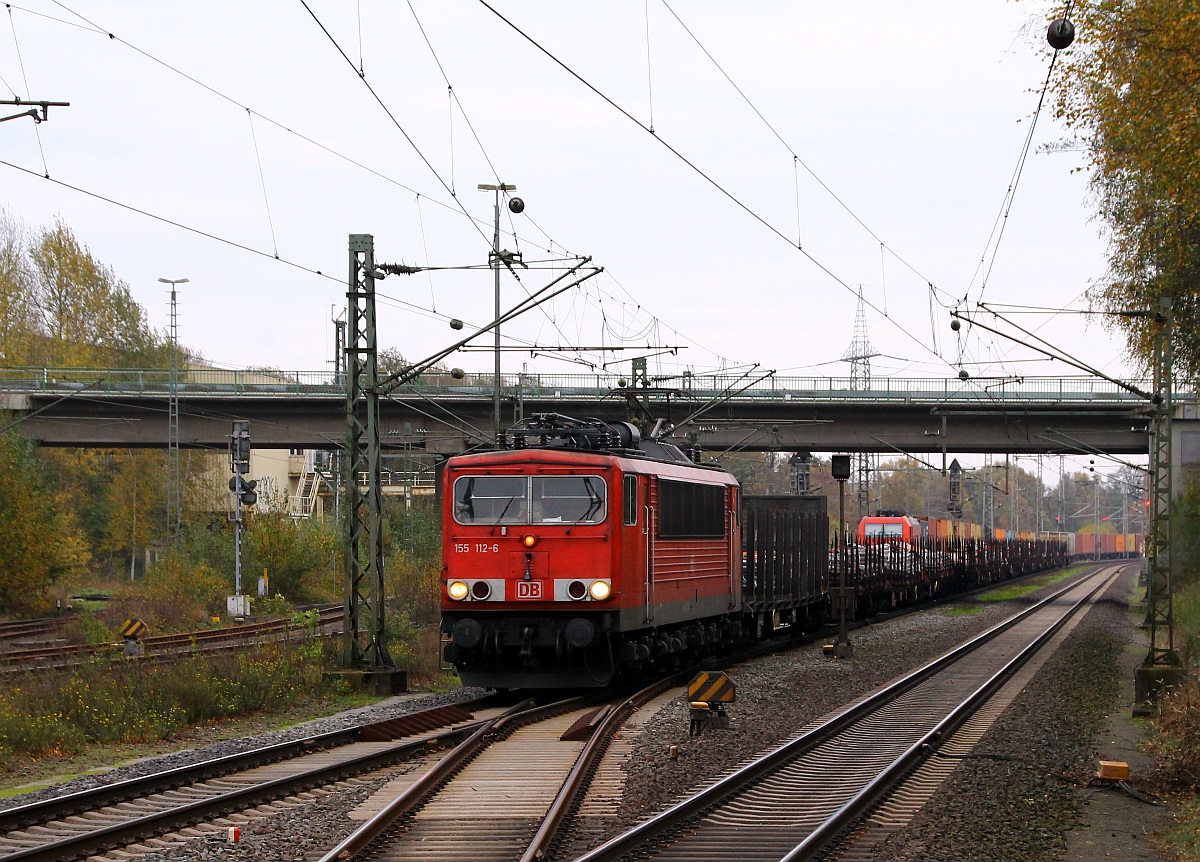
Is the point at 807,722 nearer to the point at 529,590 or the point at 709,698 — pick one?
the point at 709,698

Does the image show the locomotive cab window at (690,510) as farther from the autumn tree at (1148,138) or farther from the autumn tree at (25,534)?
the autumn tree at (25,534)

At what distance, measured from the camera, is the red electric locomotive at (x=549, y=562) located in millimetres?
17547

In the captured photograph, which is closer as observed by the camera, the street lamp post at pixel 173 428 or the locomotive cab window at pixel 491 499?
the locomotive cab window at pixel 491 499

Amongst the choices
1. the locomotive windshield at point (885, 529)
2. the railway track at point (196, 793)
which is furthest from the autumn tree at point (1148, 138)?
the locomotive windshield at point (885, 529)

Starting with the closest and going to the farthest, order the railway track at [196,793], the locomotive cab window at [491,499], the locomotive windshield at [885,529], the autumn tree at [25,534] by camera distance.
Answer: the railway track at [196,793] → the locomotive cab window at [491,499] → the autumn tree at [25,534] → the locomotive windshield at [885,529]

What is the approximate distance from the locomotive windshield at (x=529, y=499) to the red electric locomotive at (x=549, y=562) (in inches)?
0.5

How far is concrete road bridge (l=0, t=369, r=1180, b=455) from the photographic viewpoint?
152 feet

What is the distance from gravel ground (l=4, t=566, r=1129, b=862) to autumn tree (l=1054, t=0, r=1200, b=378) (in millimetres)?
6738

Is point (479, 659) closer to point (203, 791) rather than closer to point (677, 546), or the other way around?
point (677, 546)

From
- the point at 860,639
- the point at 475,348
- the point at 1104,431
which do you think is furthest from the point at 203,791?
the point at 1104,431

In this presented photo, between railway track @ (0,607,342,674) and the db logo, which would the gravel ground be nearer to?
the db logo

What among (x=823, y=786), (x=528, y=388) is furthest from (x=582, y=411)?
(x=823, y=786)

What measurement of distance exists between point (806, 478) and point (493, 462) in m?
38.4

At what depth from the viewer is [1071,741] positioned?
15.1 metres
